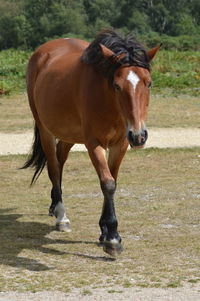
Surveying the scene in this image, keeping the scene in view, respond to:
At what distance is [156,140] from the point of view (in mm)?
12633

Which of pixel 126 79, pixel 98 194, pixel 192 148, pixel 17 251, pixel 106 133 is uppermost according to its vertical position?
pixel 126 79

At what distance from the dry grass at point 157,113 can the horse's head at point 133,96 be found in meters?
8.13

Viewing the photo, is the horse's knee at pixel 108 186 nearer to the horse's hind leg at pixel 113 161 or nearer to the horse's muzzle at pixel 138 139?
the horse's hind leg at pixel 113 161

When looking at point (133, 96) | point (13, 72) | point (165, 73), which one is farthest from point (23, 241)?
point (165, 73)

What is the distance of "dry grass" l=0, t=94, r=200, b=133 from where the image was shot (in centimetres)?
1423

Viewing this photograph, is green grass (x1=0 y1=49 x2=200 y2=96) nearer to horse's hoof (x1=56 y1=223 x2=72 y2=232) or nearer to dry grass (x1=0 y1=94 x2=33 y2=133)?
dry grass (x1=0 y1=94 x2=33 y2=133)

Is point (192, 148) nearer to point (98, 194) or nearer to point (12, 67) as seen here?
point (98, 194)

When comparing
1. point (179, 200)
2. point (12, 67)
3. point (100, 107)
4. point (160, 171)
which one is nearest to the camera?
point (100, 107)

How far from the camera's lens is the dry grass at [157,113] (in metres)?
14.2

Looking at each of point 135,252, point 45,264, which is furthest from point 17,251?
point 135,252

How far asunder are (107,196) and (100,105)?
762 millimetres

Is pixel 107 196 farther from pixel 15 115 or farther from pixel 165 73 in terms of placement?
pixel 165 73

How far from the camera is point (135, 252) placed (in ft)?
20.1

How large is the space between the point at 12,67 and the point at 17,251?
15.3m
